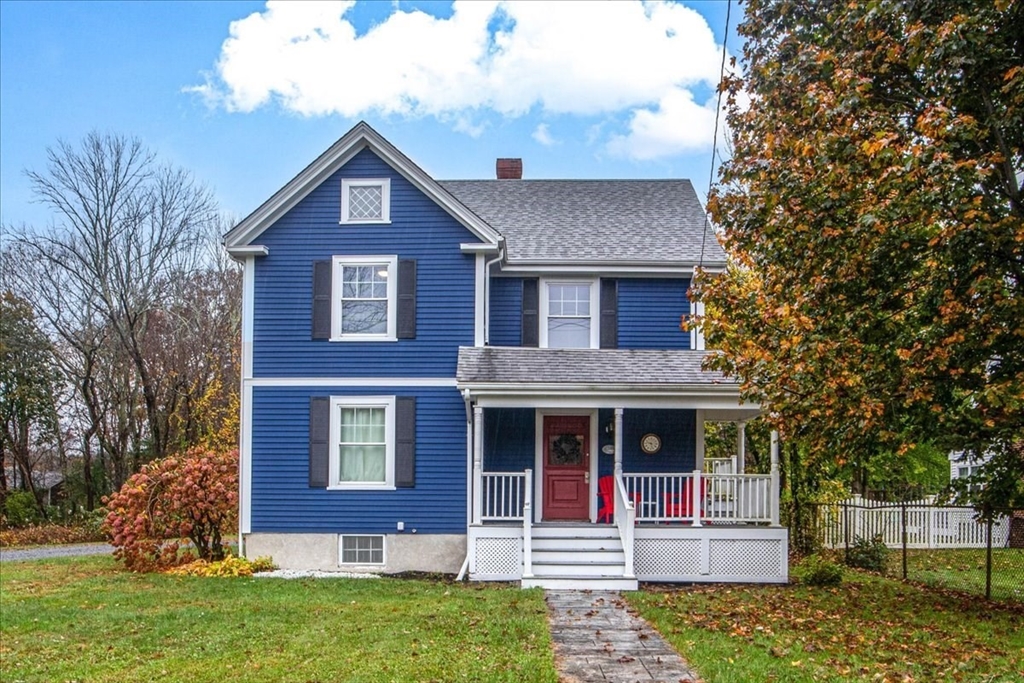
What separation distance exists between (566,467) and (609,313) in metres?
2.86

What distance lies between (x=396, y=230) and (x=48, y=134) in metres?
17.7

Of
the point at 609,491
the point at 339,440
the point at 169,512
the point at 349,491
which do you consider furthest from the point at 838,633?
the point at 169,512

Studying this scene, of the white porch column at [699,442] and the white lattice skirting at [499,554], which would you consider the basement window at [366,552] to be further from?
the white porch column at [699,442]

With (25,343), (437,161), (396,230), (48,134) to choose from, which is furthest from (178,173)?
(396,230)

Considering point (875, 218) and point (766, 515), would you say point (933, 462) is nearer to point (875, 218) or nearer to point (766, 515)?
point (766, 515)

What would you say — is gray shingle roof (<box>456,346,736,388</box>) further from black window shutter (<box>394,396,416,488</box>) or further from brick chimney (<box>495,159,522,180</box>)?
brick chimney (<box>495,159,522,180</box>)

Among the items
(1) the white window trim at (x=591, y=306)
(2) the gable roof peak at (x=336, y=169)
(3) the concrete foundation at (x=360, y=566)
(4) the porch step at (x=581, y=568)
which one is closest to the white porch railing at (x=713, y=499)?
(4) the porch step at (x=581, y=568)

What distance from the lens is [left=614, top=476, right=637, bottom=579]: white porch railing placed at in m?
13.9

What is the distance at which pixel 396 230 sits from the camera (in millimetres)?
16109

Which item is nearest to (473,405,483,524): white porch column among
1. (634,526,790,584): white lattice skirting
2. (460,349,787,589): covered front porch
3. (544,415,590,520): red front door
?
(460,349,787,589): covered front porch

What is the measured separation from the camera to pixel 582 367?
15.6 meters

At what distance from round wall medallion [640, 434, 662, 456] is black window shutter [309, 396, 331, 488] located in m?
5.45

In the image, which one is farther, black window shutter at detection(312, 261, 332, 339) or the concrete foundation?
black window shutter at detection(312, 261, 332, 339)

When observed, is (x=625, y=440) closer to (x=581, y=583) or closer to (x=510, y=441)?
(x=510, y=441)
